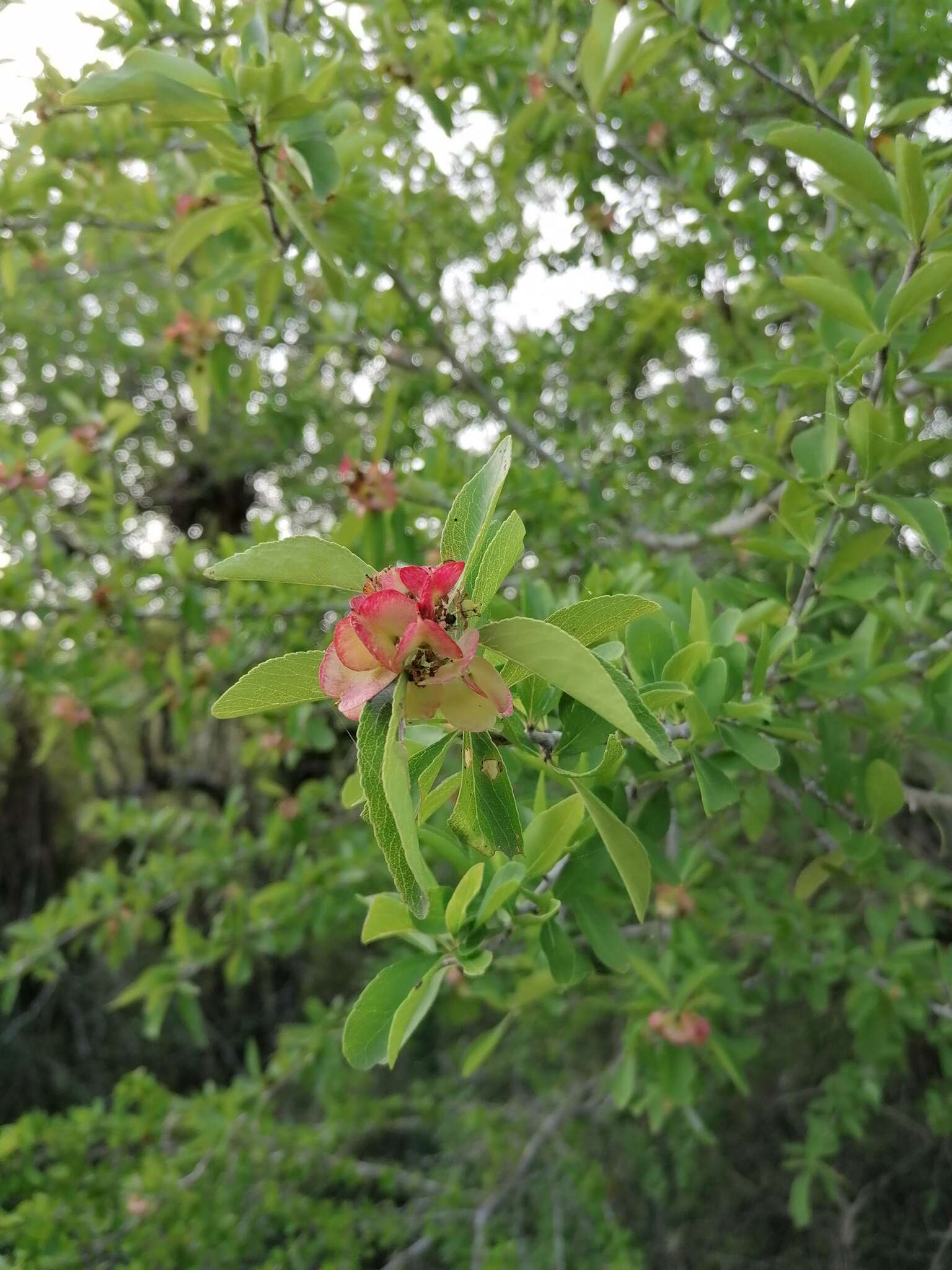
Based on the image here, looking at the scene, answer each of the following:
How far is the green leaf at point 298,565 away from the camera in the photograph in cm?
36

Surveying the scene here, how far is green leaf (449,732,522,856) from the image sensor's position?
0.45m

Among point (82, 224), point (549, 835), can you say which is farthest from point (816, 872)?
point (82, 224)

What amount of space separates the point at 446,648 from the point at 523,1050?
275 centimetres

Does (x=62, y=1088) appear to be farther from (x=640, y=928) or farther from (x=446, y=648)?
(x=446, y=648)

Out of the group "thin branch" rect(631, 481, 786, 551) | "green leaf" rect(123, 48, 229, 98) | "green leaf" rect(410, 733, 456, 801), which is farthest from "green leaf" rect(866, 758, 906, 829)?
"green leaf" rect(123, 48, 229, 98)

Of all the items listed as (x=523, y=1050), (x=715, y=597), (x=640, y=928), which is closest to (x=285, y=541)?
(x=715, y=597)

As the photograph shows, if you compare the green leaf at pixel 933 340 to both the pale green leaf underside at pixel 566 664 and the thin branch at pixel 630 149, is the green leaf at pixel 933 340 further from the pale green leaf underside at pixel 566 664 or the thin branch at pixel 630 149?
the thin branch at pixel 630 149

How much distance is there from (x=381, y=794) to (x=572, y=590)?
0.57 metres

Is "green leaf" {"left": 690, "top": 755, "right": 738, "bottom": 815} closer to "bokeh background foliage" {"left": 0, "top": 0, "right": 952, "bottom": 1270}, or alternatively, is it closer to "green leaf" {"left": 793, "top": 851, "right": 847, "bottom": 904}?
"bokeh background foliage" {"left": 0, "top": 0, "right": 952, "bottom": 1270}

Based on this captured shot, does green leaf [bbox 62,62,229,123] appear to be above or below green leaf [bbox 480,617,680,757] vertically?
above

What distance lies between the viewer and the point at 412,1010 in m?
0.52

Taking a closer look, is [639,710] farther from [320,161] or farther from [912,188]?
[320,161]

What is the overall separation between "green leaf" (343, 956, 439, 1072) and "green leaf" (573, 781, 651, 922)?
19 cm

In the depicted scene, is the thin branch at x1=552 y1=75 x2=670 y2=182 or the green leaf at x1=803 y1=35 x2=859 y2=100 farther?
the thin branch at x1=552 y1=75 x2=670 y2=182
